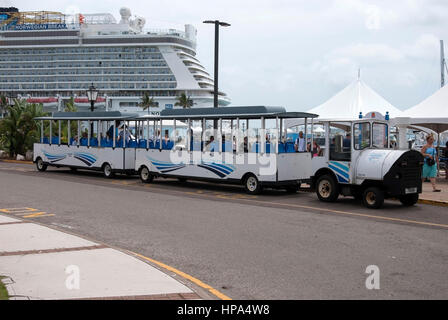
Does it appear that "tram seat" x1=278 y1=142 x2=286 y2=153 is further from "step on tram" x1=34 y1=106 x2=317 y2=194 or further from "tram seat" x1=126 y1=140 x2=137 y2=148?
"tram seat" x1=126 y1=140 x2=137 y2=148

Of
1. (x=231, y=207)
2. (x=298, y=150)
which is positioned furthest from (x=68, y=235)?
(x=298, y=150)

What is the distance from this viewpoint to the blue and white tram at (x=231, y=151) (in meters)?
15.5

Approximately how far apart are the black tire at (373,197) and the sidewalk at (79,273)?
7109mm

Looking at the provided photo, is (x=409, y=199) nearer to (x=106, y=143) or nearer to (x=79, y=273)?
(x=79, y=273)

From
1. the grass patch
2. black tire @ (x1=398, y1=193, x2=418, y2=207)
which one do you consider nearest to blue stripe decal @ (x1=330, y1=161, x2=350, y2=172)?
black tire @ (x1=398, y1=193, x2=418, y2=207)

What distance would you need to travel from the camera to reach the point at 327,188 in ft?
44.8

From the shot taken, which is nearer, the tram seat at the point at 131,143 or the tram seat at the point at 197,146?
the tram seat at the point at 197,146

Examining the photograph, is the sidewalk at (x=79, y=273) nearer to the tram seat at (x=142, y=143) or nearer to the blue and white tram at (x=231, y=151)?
the blue and white tram at (x=231, y=151)

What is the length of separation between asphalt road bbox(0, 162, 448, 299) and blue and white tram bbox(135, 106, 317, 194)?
0.72 meters

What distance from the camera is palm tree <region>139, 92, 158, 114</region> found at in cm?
8230

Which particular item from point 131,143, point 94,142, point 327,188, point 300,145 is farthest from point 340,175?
point 94,142

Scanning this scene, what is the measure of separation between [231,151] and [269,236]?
769 centimetres

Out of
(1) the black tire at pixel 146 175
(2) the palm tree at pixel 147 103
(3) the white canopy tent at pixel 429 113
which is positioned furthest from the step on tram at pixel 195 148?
(2) the palm tree at pixel 147 103

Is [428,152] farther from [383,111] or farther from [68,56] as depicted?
[68,56]
